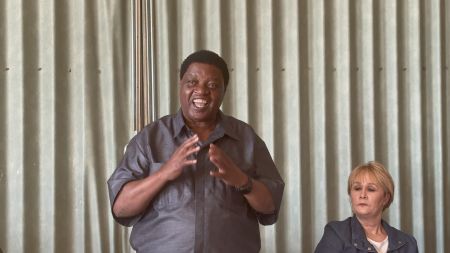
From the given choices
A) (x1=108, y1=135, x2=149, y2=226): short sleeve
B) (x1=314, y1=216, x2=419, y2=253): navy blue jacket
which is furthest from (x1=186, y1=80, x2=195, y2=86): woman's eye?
(x1=314, y1=216, x2=419, y2=253): navy blue jacket

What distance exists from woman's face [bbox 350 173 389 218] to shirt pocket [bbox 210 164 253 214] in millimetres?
1009

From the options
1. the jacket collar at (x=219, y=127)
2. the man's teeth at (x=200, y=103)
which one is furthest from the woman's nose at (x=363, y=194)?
the man's teeth at (x=200, y=103)

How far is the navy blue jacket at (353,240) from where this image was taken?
2.87m

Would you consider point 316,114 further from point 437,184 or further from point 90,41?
point 90,41

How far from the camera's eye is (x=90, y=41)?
3.20 metres

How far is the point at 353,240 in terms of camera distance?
2877mm

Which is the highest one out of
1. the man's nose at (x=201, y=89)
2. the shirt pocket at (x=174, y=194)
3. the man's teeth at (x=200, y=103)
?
the man's nose at (x=201, y=89)

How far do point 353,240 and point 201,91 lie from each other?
1.25m

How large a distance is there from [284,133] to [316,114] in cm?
23

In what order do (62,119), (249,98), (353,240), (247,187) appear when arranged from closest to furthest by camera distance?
1. (247,187)
2. (353,240)
3. (62,119)
4. (249,98)

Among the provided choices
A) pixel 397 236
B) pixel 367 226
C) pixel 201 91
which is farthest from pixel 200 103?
pixel 397 236

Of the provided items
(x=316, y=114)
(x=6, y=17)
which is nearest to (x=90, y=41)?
(x=6, y=17)

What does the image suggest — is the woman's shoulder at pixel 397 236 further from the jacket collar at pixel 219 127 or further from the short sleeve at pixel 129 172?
the short sleeve at pixel 129 172

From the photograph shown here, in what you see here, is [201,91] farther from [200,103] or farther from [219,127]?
[219,127]
